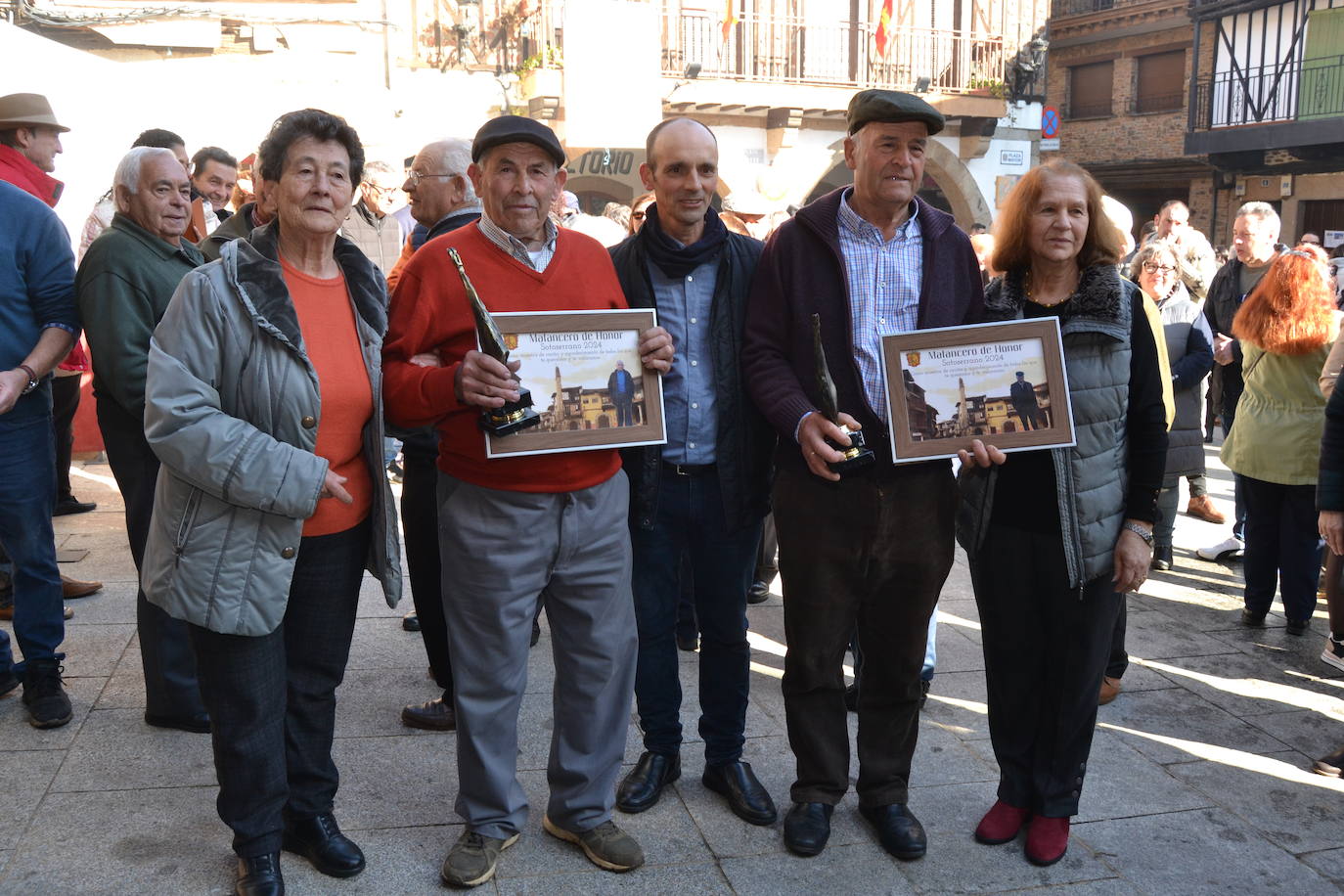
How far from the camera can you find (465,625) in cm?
315

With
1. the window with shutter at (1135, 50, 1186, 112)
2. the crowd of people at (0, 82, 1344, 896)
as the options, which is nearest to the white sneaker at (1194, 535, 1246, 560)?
the crowd of people at (0, 82, 1344, 896)

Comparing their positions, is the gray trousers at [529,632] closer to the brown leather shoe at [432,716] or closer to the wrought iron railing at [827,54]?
the brown leather shoe at [432,716]

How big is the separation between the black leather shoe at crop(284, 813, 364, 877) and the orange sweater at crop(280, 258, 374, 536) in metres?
0.87

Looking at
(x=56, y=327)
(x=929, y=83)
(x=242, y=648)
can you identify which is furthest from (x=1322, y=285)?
(x=929, y=83)

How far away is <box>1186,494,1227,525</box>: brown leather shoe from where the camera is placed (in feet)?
25.9

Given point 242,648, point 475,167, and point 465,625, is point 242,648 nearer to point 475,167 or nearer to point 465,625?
point 465,625

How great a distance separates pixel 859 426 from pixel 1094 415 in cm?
71

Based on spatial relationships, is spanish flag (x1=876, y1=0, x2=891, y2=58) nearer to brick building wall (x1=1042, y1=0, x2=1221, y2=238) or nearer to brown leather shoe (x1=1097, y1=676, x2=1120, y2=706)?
brick building wall (x1=1042, y1=0, x2=1221, y2=238)

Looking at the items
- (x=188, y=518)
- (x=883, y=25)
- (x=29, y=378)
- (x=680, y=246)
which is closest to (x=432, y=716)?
(x=188, y=518)

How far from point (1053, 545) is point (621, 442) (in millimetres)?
1316

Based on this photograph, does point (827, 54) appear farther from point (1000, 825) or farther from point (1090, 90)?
point (1000, 825)

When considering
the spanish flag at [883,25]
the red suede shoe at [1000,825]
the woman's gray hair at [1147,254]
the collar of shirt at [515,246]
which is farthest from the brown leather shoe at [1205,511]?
the spanish flag at [883,25]

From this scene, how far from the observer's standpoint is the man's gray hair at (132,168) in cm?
394

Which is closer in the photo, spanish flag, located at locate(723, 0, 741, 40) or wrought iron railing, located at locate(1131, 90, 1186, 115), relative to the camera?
spanish flag, located at locate(723, 0, 741, 40)
